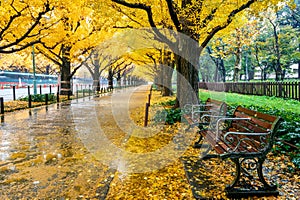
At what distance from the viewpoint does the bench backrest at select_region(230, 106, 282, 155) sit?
3.43 m

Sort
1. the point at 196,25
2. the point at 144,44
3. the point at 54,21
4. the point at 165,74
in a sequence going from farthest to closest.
A: the point at 165,74, the point at 144,44, the point at 54,21, the point at 196,25

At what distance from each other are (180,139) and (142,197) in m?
3.43

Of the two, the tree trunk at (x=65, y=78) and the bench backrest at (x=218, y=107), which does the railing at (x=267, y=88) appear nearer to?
the bench backrest at (x=218, y=107)

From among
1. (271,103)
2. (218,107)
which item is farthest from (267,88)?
(218,107)

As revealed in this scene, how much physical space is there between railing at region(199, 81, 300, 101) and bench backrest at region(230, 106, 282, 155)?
11775mm

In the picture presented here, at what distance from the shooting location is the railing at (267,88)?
15.3 m

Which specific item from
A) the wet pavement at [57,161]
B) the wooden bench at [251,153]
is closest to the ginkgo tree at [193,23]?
the wet pavement at [57,161]

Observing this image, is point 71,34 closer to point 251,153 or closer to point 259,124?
point 259,124

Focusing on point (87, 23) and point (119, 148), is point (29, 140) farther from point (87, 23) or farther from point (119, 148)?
point (87, 23)

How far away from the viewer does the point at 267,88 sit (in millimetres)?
19328

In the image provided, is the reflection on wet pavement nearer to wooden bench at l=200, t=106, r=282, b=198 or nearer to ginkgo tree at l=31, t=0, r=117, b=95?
wooden bench at l=200, t=106, r=282, b=198

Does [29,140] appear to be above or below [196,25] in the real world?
below

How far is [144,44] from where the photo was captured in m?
19.8

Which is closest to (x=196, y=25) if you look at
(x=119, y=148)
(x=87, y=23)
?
(x=119, y=148)
